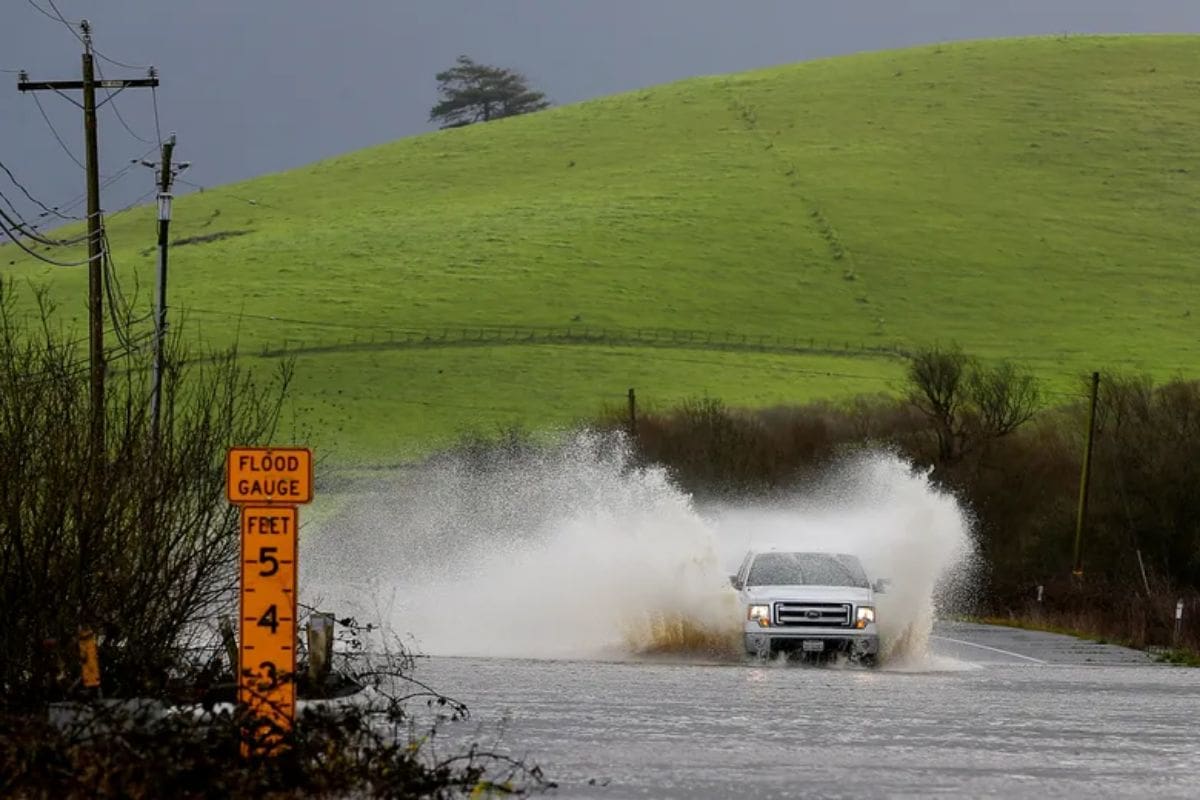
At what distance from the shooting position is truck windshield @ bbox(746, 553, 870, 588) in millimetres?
30484

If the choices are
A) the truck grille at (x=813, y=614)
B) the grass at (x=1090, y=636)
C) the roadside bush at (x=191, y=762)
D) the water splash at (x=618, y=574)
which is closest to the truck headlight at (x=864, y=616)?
the truck grille at (x=813, y=614)

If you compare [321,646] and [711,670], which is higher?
[321,646]

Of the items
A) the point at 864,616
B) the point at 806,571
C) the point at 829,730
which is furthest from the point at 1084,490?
the point at 829,730

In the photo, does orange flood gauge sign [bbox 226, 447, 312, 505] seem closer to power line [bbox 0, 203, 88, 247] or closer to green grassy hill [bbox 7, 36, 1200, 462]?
power line [bbox 0, 203, 88, 247]

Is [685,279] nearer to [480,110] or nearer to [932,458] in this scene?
[932,458]

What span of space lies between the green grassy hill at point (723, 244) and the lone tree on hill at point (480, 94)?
119 ft

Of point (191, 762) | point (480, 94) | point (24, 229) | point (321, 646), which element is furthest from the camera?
point (480, 94)

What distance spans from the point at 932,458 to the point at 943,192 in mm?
43877

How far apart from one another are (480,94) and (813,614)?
156614 millimetres

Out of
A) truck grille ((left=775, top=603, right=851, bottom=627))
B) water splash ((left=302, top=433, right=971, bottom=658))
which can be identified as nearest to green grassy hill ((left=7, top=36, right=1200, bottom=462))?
water splash ((left=302, top=433, right=971, bottom=658))

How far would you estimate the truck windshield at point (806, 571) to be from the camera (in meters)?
30.5

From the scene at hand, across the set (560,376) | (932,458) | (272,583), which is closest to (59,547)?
(272,583)

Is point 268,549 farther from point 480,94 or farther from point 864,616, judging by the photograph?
point 480,94

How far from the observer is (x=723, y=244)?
10906cm
